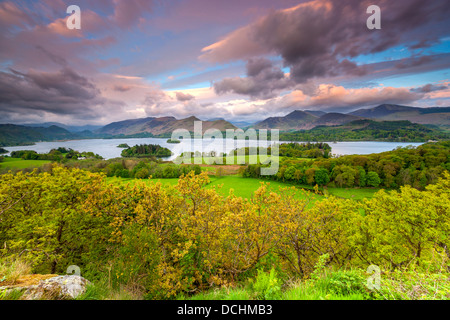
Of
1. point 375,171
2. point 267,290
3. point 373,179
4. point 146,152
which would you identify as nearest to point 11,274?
point 267,290

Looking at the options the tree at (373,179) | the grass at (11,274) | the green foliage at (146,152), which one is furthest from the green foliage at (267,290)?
the green foliage at (146,152)

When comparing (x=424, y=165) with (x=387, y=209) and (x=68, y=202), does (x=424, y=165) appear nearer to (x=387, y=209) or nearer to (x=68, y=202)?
(x=387, y=209)

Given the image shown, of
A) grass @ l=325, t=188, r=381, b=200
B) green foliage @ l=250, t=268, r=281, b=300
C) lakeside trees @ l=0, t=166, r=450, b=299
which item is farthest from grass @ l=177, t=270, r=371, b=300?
grass @ l=325, t=188, r=381, b=200

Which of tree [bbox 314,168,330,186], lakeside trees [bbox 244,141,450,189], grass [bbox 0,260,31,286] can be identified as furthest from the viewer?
tree [bbox 314,168,330,186]

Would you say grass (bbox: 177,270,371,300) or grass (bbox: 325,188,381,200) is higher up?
grass (bbox: 177,270,371,300)

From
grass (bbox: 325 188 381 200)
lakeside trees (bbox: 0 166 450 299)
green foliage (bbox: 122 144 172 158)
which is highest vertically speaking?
green foliage (bbox: 122 144 172 158)

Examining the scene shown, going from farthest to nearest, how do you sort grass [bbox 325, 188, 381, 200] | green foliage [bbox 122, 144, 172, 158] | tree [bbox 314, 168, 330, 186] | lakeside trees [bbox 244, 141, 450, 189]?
1. green foliage [bbox 122, 144, 172, 158]
2. tree [bbox 314, 168, 330, 186]
3. lakeside trees [bbox 244, 141, 450, 189]
4. grass [bbox 325, 188, 381, 200]

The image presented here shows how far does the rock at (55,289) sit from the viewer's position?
13.3ft

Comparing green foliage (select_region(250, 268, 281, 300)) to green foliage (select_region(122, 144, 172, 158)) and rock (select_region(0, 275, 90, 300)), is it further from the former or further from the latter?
green foliage (select_region(122, 144, 172, 158))

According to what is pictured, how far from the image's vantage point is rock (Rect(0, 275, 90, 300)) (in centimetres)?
405

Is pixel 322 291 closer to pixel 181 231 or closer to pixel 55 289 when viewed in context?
pixel 181 231
